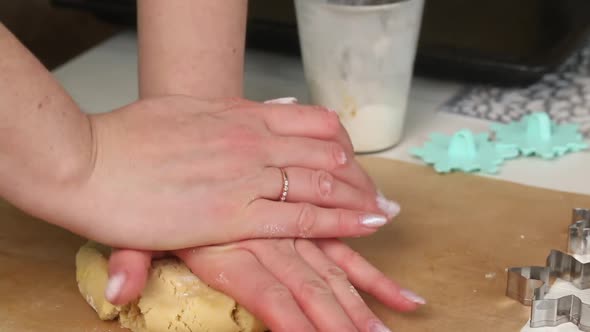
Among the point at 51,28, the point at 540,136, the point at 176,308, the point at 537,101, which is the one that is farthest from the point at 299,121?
the point at 51,28

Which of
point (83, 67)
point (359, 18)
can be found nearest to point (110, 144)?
point (359, 18)

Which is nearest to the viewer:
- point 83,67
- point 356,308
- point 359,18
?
point 356,308

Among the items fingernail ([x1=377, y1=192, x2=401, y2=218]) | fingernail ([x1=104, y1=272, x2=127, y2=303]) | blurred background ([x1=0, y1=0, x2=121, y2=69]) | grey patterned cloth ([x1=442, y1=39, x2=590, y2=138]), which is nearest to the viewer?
fingernail ([x1=104, y1=272, x2=127, y2=303])

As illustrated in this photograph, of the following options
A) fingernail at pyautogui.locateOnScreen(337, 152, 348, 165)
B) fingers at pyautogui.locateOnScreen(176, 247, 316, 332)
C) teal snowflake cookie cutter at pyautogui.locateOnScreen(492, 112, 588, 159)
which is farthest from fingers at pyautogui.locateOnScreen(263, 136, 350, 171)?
teal snowflake cookie cutter at pyautogui.locateOnScreen(492, 112, 588, 159)

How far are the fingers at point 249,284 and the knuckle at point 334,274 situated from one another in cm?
6

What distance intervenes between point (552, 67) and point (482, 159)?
0.24 m

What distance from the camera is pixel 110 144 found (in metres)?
0.90

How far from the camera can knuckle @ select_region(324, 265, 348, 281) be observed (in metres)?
0.94

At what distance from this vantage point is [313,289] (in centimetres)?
90

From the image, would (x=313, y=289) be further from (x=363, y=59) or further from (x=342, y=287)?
(x=363, y=59)

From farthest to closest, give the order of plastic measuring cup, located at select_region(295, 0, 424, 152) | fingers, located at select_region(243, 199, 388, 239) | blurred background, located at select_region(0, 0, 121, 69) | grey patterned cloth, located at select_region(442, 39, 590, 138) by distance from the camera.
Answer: blurred background, located at select_region(0, 0, 121, 69) → grey patterned cloth, located at select_region(442, 39, 590, 138) → plastic measuring cup, located at select_region(295, 0, 424, 152) → fingers, located at select_region(243, 199, 388, 239)

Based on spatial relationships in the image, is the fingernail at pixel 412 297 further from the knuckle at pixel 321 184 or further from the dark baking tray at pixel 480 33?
the dark baking tray at pixel 480 33

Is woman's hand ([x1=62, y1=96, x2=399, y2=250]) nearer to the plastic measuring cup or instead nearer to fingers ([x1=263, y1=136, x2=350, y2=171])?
fingers ([x1=263, y1=136, x2=350, y2=171])

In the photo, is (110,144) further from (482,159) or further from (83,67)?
(83,67)
